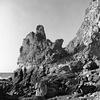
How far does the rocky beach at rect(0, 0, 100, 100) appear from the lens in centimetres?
4941

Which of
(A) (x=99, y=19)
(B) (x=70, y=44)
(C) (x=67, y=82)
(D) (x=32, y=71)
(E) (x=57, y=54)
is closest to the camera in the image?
(C) (x=67, y=82)

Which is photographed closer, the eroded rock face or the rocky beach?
the rocky beach

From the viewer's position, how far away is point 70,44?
3561 inches

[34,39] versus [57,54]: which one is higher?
[34,39]

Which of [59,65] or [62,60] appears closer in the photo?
[59,65]

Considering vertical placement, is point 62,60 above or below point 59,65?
above

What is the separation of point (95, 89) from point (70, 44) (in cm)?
4689

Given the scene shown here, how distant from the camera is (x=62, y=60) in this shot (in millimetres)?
76875

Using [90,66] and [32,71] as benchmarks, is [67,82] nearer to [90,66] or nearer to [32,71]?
[90,66]

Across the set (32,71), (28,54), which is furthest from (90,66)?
(28,54)

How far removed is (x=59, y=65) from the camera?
73.1 metres

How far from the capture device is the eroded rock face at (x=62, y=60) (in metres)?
54.2

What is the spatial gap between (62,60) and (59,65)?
4.26m

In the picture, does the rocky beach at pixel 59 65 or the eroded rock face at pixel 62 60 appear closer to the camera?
the rocky beach at pixel 59 65
